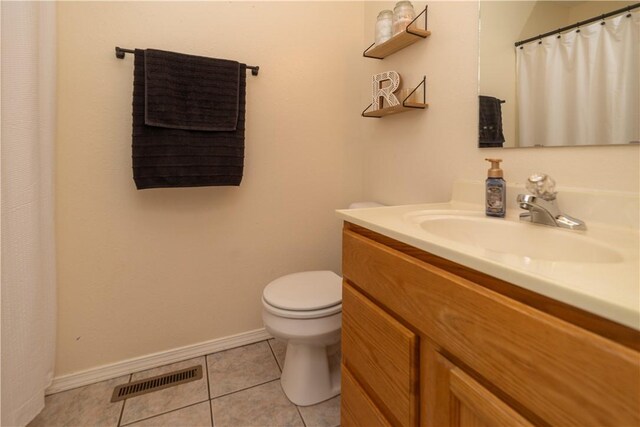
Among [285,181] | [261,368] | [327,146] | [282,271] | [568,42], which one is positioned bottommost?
[261,368]

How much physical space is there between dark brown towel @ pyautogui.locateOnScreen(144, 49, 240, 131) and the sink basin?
0.97m

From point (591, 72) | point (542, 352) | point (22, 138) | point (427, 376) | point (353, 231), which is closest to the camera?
point (542, 352)

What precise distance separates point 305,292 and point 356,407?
18.7 inches

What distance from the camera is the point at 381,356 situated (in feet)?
2.47

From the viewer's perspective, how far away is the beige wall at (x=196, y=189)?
4.20 ft

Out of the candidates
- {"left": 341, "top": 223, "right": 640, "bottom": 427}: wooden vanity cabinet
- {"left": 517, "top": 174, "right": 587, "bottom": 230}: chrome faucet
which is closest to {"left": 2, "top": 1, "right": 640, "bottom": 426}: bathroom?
{"left": 517, "top": 174, "right": 587, "bottom": 230}: chrome faucet

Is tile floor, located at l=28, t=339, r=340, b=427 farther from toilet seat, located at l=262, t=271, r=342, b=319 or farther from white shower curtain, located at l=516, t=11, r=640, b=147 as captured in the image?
white shower curtain, located at l=516, t=11, r=640, b=147

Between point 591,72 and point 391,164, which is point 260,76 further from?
point 591,72

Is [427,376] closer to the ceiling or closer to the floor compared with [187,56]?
closer to the floor

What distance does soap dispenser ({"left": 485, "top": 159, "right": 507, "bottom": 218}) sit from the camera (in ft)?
2.91

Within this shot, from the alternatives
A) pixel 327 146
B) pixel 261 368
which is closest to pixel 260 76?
pixel 327 146

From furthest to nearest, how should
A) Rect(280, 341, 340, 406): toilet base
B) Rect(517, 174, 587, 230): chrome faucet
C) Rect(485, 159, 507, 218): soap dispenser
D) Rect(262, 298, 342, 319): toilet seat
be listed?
1. Rect(280, 341, 340, 406): toilet base
2. Rect(262, 298, 342, 319): toilet seat
3. Rect(485, 159, 507, 218): soap dispenser
4. Rect(517, 174, 587, 230): chrome faucet

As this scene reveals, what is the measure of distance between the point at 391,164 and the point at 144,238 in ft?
3.97

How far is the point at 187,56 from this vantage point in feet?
4.34
